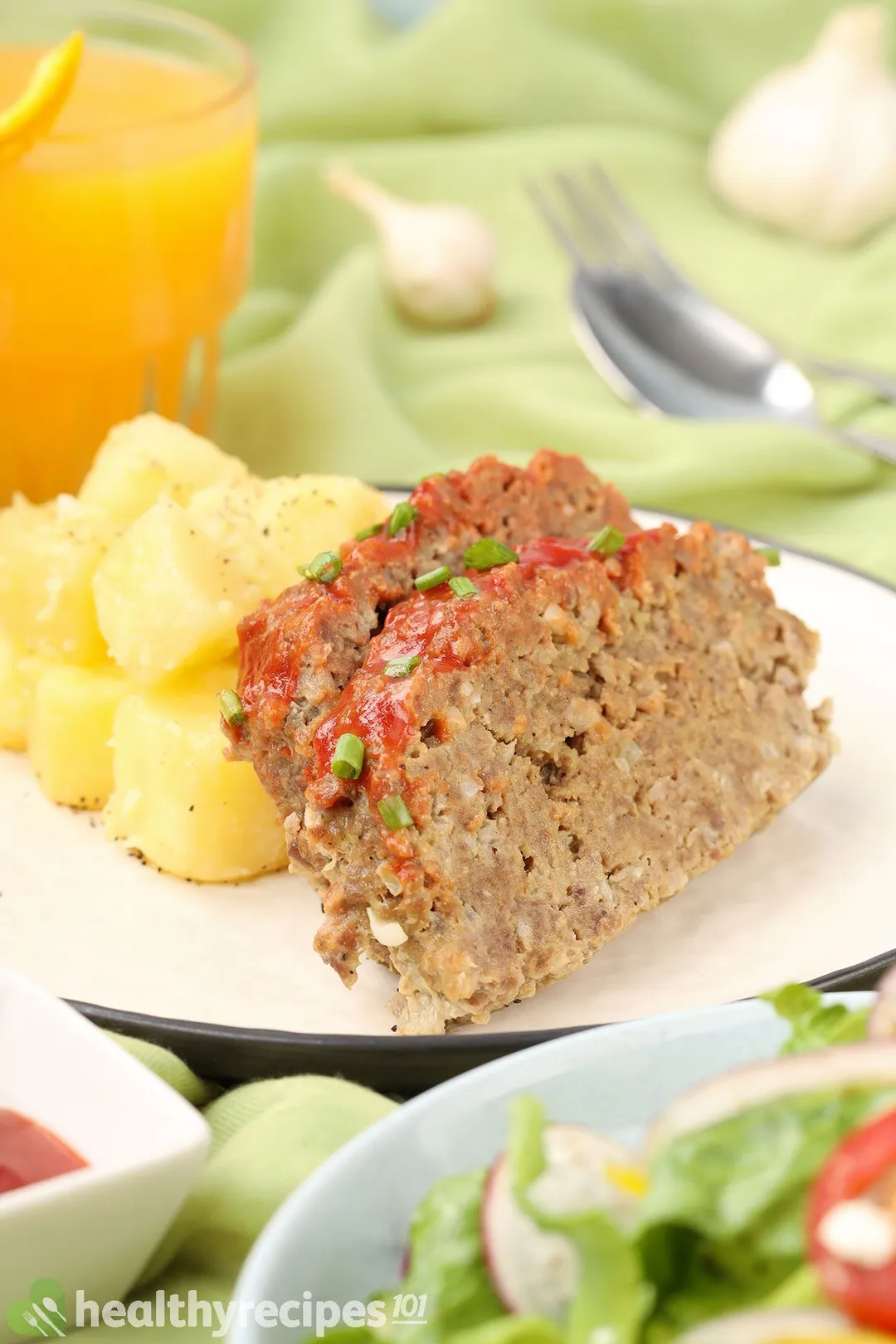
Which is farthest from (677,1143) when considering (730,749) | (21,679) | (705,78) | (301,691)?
(705,78)

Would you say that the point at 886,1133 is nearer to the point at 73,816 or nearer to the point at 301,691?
the point at 301,691

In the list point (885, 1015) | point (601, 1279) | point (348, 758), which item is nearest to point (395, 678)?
point (348, 758)

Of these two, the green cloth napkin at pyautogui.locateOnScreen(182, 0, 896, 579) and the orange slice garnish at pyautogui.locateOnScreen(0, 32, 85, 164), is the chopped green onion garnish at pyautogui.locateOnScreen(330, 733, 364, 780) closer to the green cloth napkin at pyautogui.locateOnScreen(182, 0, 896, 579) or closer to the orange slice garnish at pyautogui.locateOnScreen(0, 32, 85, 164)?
the orange slice garnish at pyautogui.locateOnScreen(0, 32, 85, 164)

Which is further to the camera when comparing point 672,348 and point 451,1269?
point 672,348

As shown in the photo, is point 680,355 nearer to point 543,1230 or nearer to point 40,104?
point 40,104

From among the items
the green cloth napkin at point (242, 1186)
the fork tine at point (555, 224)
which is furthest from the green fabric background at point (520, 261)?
the green cloth napkin at point (242, 1186)

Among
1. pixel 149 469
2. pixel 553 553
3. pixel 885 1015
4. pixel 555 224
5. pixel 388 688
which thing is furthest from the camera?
pixel 555 224

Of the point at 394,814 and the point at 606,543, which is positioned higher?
the point at 606,543
